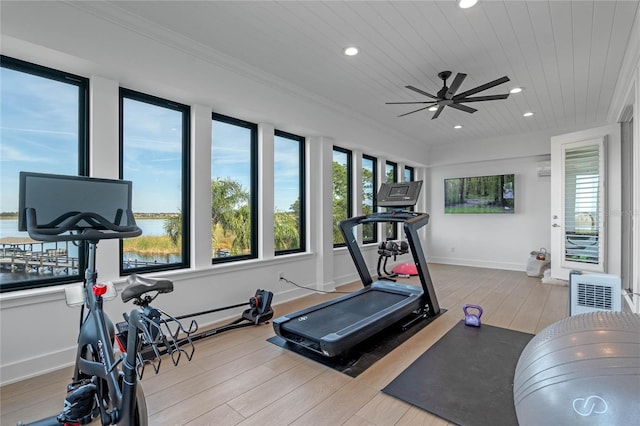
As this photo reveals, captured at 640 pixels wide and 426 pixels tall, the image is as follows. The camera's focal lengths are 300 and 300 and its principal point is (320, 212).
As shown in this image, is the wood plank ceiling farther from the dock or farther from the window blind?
the dock

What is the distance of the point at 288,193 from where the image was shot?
4.40 m

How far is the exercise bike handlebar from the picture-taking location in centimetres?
143

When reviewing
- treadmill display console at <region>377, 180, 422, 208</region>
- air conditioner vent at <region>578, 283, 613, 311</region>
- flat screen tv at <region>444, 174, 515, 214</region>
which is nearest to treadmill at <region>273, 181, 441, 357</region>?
treadmill display console at <region>377, 180, 422, 208</region>

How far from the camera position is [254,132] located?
3.94 meters

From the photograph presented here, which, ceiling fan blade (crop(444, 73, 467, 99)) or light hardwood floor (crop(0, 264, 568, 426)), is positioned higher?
ceiling fan blade (crop(444, 73, 467, 99))

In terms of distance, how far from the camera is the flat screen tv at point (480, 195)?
635 cm

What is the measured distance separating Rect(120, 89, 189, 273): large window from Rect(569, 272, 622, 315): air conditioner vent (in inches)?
156

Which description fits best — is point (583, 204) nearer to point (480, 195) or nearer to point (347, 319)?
point (480, 195)

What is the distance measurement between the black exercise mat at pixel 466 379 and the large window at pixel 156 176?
248 cm

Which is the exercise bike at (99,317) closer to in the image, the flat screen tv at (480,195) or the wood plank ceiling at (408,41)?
the wood plank ceiling at (408,41)

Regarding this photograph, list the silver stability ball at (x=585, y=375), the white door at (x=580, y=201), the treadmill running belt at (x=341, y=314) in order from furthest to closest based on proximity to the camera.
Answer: the white door at (x=580, y=201) → the treadmill running belt at (x=341, y=314) → the silver stability ball at (x=585, y=375)

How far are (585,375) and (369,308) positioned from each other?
2226 mm

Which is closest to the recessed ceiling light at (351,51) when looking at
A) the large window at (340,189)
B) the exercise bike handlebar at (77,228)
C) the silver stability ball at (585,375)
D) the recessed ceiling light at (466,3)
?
the recessed ceiling light at (466,3)

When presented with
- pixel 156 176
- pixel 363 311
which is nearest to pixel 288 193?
pixel 156 176
